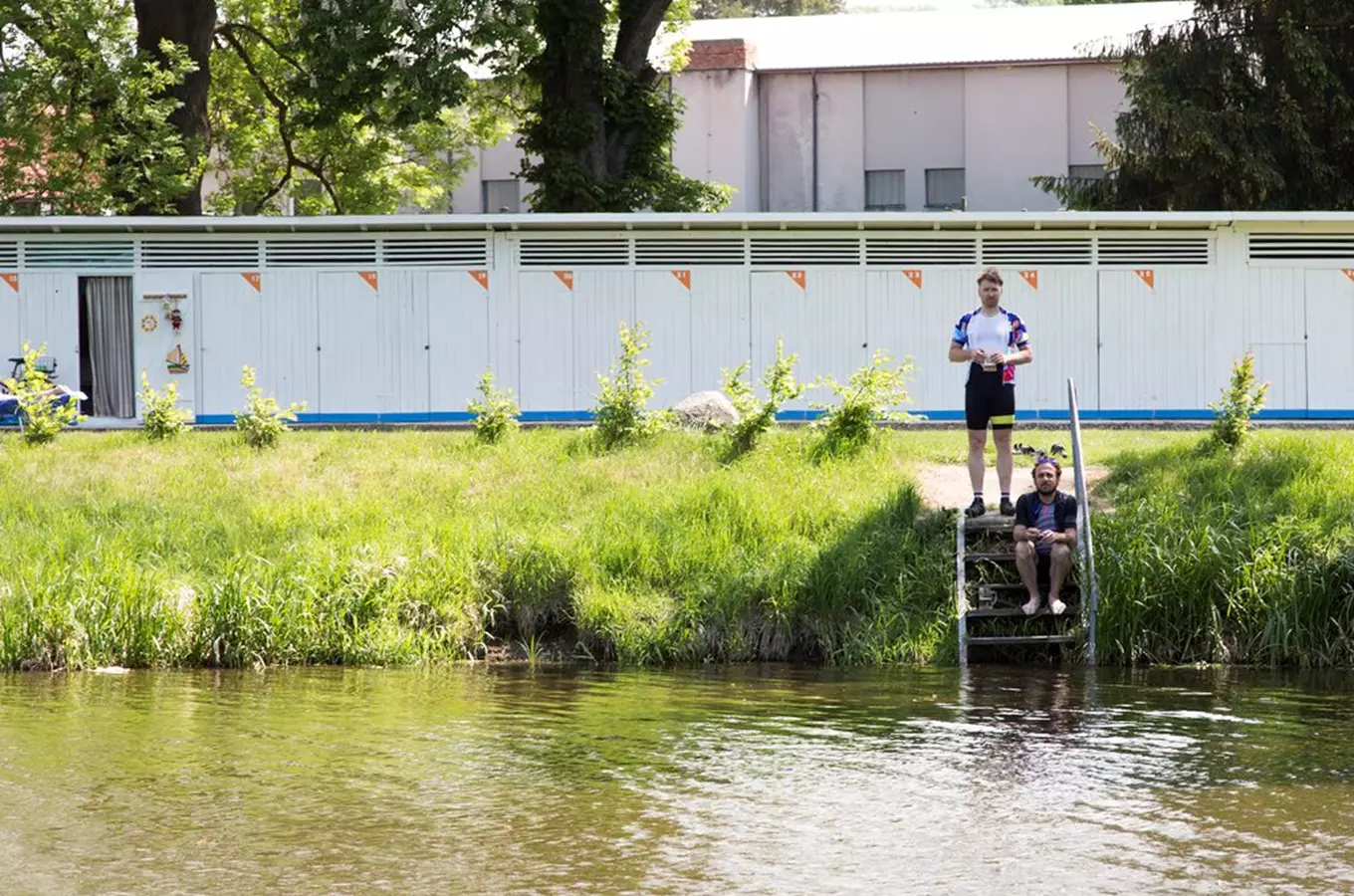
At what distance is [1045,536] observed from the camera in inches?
548

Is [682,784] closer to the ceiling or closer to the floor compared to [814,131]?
closer to the floor

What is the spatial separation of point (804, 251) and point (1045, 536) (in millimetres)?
10548

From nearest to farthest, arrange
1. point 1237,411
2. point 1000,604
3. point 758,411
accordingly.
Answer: point 1000,604 < point 1237,411 < point 758,411

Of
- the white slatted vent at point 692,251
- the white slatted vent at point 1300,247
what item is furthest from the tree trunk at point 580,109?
the white slatted vent at point 1300,247

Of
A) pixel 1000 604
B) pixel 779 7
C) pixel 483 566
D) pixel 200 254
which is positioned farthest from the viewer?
pixel 779 7

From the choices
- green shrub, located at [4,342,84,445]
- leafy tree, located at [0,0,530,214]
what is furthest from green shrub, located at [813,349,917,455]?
leafy tree, located at [0,0,530,214]

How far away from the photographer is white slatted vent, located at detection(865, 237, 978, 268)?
23875 millimetres

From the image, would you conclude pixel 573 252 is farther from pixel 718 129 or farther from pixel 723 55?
pixel 723 55

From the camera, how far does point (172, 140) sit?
27125 mm

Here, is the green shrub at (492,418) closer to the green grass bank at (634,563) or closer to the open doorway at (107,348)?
the green grass bank at (634,563)

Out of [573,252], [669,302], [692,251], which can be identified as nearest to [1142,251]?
[692,251]

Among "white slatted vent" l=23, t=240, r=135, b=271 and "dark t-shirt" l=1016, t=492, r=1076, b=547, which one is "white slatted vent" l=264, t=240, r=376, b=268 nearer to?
"white slatted vent" l=23, t=240, r=135, b=271

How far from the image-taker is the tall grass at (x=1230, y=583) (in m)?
14.1

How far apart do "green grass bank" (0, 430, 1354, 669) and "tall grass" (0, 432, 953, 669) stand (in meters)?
0.02
